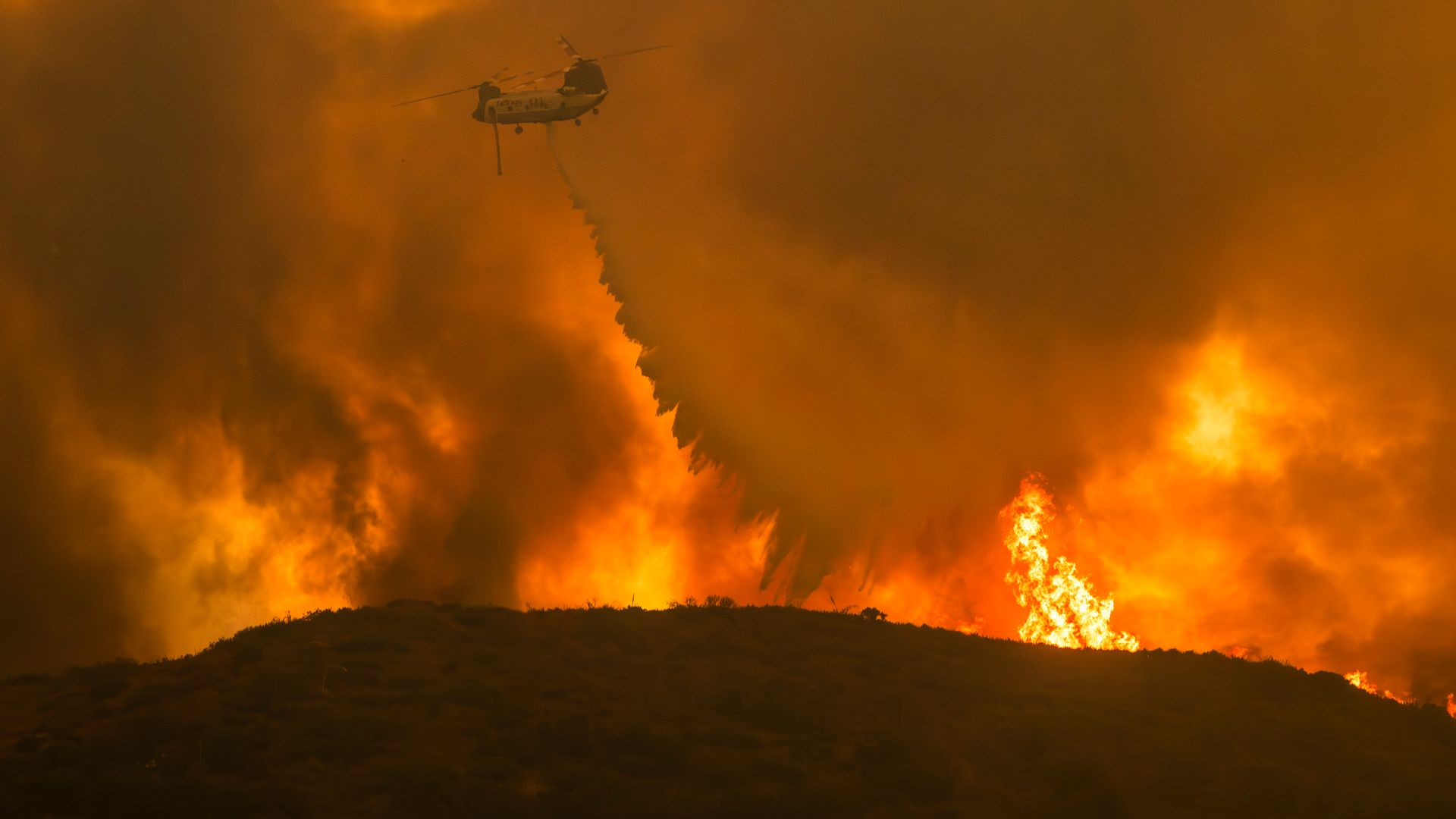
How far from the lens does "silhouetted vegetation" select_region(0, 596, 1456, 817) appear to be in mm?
30359

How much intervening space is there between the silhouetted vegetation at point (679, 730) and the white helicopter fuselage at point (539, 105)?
5616 cm

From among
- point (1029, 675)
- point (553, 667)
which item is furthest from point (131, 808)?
point (1029, 675)

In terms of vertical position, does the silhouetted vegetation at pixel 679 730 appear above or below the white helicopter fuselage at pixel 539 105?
below

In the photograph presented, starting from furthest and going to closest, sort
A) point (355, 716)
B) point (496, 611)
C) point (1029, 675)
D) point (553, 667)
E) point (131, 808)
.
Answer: point (496, 611) < point (1029, 675) < point (553, 667) < point (355, 716) < point (131, 808)

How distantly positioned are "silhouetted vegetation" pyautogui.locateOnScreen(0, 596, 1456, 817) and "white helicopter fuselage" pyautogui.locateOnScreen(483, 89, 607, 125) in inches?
2211

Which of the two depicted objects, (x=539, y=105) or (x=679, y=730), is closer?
(x=679, y=730)

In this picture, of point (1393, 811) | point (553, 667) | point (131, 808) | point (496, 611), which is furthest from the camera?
point (496, 611)

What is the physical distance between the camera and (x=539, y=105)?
3775 inches

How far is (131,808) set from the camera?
91.8ft

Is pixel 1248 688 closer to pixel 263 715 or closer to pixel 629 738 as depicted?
pixel 629 738

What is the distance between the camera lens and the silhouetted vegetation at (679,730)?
1195 inches

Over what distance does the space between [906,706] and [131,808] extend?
21.9 meters

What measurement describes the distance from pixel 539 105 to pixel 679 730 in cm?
6983

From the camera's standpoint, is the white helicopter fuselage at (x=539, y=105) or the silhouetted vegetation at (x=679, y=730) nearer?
the silhouetted vegetation at (x=679, y=730)
